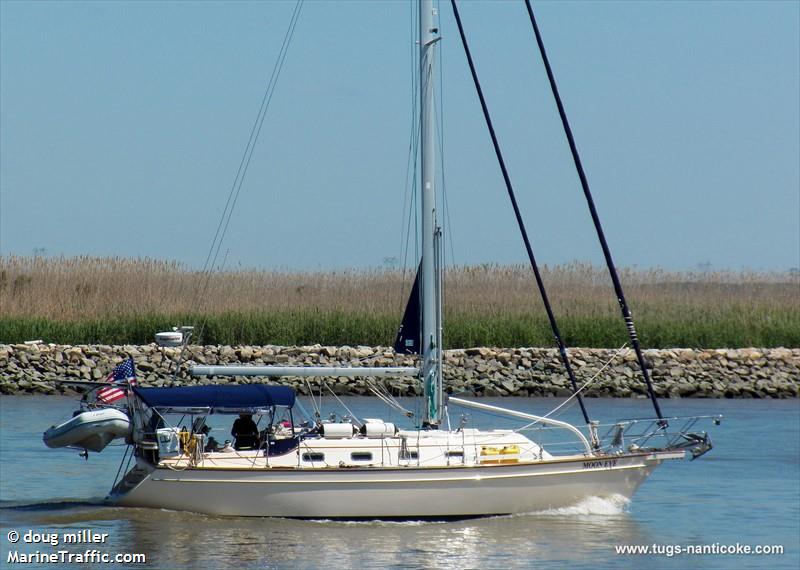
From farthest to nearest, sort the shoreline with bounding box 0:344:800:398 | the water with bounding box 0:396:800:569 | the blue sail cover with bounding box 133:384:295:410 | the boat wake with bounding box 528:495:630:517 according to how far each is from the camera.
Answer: the shoreline with bounding box 0:344:800:398, the boat wake with bounding box 528:495:630:517, the blue sail cover with bounding box 133:384:295:410, the water with bounding box 0:396:800:569

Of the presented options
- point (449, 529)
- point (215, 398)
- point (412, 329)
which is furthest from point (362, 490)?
point (412, 329)

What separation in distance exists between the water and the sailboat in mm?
253

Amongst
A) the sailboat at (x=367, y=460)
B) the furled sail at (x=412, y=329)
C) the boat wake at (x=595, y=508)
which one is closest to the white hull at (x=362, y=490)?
the sailboat at (x=367, y=460)

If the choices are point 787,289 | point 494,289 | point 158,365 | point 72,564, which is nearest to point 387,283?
point 494,289

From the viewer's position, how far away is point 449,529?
19391mm

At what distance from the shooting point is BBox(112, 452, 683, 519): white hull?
63.2 ft

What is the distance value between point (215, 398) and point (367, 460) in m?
2.33

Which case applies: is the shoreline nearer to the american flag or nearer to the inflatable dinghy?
the american flag

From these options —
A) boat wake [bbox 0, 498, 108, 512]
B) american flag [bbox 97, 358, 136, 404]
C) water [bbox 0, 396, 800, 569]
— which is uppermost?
american flag [bbox 97, 358, 136, 404]

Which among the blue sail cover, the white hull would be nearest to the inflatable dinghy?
the blue sail cover

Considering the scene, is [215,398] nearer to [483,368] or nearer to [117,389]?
[117,389]

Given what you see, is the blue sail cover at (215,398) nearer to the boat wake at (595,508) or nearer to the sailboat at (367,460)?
the sailboat at (367,460)

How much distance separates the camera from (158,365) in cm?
3866

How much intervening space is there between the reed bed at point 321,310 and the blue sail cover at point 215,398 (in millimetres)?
20930
